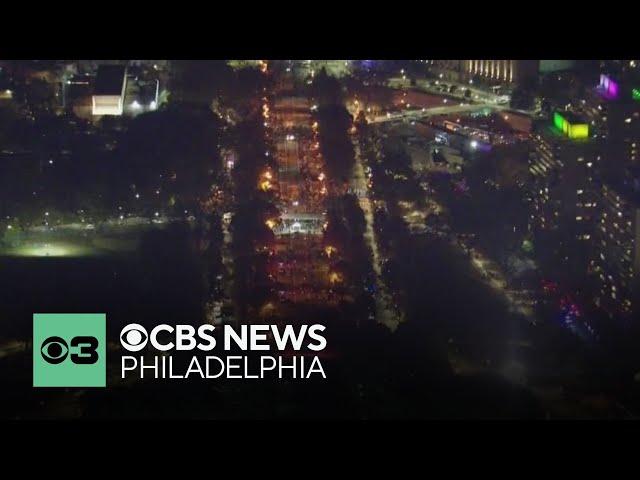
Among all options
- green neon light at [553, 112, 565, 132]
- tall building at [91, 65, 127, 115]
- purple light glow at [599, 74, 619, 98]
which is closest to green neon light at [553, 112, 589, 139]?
green neon light at [553, 112, 565, 132]

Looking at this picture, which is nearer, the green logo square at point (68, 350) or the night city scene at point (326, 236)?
the green logo square at point (68, 350)

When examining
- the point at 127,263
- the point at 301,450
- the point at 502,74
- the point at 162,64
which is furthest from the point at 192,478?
the point at 502,74

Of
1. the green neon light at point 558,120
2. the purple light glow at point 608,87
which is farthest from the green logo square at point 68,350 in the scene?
the purple light glow at point 608,87

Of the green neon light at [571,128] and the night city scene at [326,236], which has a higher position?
the green neon light at [571,128]

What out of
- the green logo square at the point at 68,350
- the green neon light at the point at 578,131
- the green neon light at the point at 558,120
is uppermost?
the green neon light at the point at 558,120

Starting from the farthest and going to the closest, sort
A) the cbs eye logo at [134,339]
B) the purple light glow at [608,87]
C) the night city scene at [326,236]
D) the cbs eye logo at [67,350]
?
the purple light glow at [608,87] < the night city scene at [326,236] < the cbs eye logo at [134,339] < the cbs eye logo at [67,350]

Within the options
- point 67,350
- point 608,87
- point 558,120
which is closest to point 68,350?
point 67,350

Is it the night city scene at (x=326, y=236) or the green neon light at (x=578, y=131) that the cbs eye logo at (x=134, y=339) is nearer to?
the night city scene at (x=326, y=236)

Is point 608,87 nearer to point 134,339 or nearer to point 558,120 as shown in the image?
point 558,120
